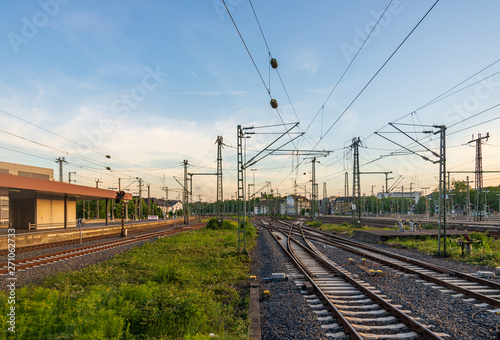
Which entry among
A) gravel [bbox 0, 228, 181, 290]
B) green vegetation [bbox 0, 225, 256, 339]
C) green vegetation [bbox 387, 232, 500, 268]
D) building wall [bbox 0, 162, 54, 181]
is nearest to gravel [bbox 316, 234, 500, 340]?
green vegetation [bbox 387, 232, 500, 268]

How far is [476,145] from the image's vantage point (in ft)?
135

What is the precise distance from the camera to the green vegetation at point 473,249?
14589 millimetres

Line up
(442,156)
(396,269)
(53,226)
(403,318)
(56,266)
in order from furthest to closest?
1. (53,226)
2. (442,156)
3. (56,266)
4. (396,269)
5. (403,318)

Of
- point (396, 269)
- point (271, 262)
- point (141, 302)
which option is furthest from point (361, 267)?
point (141, 302)

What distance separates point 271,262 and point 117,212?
74.2 m

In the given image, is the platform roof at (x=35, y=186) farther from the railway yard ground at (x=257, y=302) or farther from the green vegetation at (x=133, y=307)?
the green vegetation at (x=133, y=307)

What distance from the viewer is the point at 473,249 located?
17906 mm

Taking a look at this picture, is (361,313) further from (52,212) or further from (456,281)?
(52,212)

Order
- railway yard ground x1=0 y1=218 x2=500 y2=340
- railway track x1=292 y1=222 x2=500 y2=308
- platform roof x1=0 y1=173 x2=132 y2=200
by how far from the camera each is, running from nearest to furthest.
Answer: railway yard ground x1=0 y1=218 x2=500 y2=340, railway track x1=292 y1=222 x2=500 y2=308, platform roof x1=0 y1=173 x2=132 y2=200

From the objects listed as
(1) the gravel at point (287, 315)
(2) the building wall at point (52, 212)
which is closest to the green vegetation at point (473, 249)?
(1) the gravel at point (287, 315)

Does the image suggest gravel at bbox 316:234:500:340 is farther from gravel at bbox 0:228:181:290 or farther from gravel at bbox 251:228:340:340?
gravel at bbox 0:228:181:290

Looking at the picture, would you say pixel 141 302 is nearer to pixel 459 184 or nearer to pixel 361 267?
pixel 361 267

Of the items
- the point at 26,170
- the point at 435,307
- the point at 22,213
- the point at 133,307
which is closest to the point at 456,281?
the point at 435,307

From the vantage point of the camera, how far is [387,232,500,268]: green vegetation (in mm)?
14589
